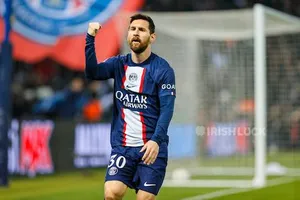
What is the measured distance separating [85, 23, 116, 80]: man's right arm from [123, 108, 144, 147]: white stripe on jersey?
0.35 metres

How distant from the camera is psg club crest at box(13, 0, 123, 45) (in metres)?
16.0

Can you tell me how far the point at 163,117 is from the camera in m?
6.41

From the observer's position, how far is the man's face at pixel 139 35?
645 centimetres

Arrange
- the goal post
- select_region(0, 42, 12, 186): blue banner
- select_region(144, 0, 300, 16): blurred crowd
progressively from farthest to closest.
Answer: select_region(144, 0, 300, 16): blurred crowd, the goal post, select_region(0, 42, 12, 186): blue banner

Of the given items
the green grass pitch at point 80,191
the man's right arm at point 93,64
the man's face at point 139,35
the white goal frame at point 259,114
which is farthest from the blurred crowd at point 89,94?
the man's face at point 139,35

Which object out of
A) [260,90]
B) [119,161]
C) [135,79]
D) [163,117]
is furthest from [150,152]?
[260,90]

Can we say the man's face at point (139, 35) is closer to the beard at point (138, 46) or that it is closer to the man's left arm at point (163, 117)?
the beard at point (138, 46)

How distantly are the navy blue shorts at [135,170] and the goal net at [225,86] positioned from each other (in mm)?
7901

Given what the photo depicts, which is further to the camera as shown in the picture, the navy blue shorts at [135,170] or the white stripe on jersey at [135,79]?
the white stripe on jersey at [135,79]

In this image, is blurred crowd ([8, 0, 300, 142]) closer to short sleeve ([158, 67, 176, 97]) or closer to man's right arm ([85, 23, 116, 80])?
man's right arm ([85, 23, 116, 80])

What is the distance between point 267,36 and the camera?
15898 millimetres

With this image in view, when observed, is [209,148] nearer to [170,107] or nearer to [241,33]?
[241,33]

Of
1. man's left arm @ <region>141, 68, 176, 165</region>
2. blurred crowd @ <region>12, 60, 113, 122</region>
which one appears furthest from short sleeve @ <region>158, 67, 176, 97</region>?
blurred crowd @ <region>12, 60, 113, 122</region>

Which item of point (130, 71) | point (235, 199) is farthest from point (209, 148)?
point (130, 71)
